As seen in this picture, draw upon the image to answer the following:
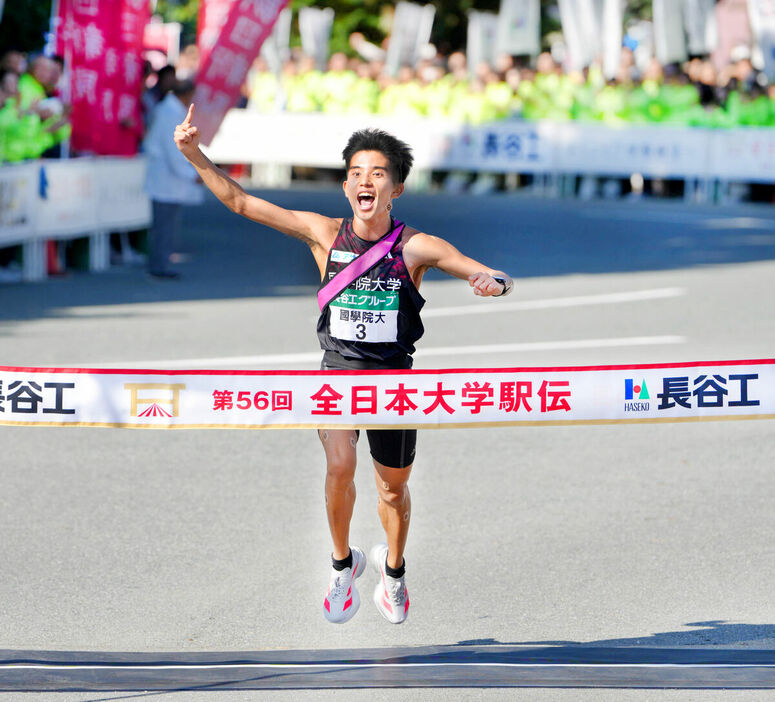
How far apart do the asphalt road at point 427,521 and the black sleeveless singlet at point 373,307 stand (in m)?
1.09

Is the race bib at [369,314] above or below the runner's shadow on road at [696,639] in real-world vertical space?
above

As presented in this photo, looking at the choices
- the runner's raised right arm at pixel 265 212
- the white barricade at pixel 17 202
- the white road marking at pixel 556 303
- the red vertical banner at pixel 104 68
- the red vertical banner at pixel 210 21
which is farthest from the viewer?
the red vertical banner at pixel 210 21

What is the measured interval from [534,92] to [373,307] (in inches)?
969

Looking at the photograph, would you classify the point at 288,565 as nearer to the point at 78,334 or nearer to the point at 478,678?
the point at 478,678

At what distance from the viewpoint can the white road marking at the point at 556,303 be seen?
49.4 ft

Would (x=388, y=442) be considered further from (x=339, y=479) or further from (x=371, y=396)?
(x=371, y=396)

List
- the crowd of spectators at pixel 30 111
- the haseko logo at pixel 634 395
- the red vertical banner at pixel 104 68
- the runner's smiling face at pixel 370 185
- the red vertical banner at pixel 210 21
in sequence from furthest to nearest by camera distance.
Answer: the red vertical banner at pixel 210 21 → the red vertical banner at pixel 104 68 → the crowd of spectators at pixel 30 111 → the runner's smiling face at pixel 370 185 → the haseko logo at pixel 634 395

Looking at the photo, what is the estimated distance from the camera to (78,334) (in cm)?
1310

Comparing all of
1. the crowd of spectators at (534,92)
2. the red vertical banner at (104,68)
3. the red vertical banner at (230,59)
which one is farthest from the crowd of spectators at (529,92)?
the red vertical banner at (104,68)

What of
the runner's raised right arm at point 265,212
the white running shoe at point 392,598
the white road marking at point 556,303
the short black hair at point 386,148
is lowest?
the white road marking at point 556,303

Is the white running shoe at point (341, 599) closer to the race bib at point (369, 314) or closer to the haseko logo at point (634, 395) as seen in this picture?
the race bib at point (369, 314)

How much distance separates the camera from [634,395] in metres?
5.44

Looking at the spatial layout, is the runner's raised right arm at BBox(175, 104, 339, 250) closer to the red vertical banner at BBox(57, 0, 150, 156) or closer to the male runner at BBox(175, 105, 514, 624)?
the male runner at BBox(175, 105, 514, 624)

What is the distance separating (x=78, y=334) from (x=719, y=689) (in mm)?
8668
